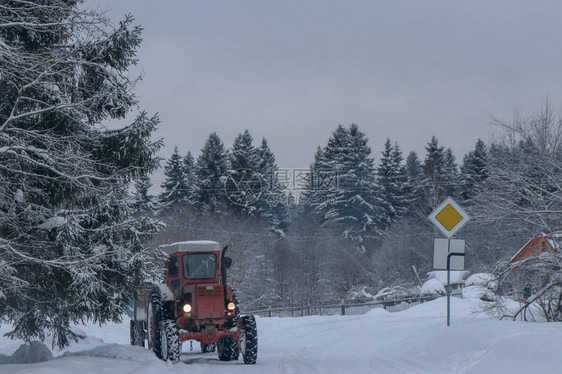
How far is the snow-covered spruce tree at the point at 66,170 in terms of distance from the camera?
10719 mm

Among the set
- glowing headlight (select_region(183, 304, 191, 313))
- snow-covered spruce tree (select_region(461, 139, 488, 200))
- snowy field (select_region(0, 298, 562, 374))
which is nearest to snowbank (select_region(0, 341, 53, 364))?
snowy field (select_region(0, 298, 562, 374))

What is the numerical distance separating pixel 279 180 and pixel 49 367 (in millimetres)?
56024

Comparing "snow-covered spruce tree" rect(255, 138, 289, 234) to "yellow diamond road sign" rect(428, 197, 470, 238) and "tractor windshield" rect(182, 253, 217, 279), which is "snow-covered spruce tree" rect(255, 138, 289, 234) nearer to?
"tractor windshield" rect(182, 253, 217, 279)

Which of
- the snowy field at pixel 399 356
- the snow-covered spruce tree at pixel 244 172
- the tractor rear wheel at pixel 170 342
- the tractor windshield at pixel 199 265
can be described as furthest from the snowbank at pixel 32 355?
the snow-covered spruce tree at pixel 244 172

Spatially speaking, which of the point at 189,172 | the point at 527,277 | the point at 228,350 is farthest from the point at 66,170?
the point at 189,172

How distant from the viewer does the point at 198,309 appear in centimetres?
A: 1376

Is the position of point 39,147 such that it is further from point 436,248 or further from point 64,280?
point 436,248

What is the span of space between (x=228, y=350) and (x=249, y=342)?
123 centimetres

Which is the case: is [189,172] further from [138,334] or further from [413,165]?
[138,334]

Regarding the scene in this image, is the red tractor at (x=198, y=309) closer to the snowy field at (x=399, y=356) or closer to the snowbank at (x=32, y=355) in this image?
the snowy field at (x=399, y=356)

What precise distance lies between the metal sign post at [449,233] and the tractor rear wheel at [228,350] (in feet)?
15.3

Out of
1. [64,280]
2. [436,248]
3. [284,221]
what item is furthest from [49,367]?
[284,221]

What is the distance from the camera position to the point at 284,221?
64.5 meters

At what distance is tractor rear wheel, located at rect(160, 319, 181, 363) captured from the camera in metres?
13.0
